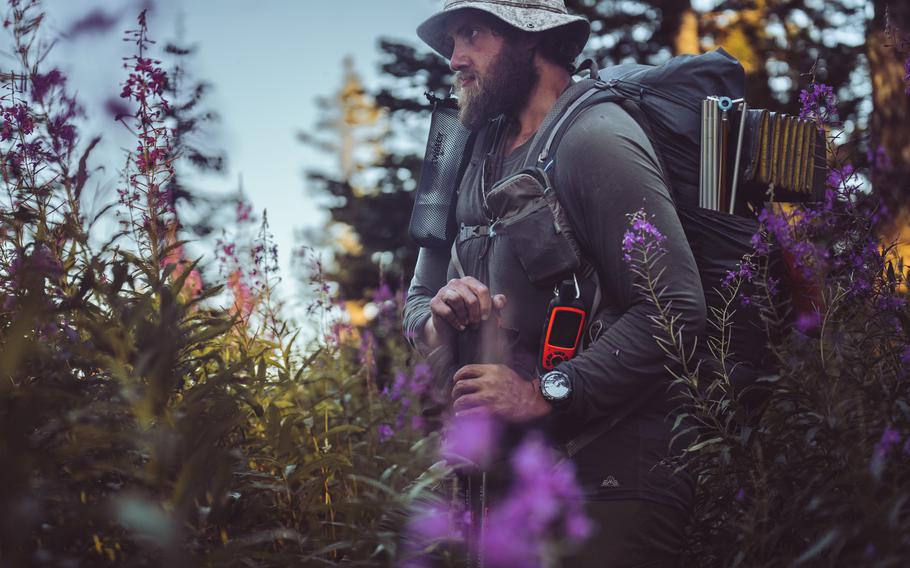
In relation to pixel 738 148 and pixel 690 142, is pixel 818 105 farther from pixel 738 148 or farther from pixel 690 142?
pixel 690 142

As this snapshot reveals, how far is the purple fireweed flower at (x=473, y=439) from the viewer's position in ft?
8.49

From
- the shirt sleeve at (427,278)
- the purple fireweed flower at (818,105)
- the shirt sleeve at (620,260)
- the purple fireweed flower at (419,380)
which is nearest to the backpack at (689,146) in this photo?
the shirt sleeve at (620,260)

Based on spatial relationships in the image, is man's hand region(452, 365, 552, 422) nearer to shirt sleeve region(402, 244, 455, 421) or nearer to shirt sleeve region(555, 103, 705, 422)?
shirt sleeve region(555, 103, 705, 422)

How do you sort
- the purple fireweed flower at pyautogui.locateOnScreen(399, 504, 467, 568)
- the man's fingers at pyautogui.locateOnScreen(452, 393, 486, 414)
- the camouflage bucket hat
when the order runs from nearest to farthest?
1. the purple fireweed flower at pyautogui.locateOnScreen(399, 504, 467, 568)
2. the man's fingers at pyautogui.locateOnScreen(452, 393, 486, 414)
3. the camouflage bucket hat

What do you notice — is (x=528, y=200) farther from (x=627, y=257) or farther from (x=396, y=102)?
(x=396, y=102)

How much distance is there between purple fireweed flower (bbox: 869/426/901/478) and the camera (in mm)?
1837

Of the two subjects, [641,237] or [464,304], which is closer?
[641,237]

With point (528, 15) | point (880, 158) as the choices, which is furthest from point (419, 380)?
point (880, 158)

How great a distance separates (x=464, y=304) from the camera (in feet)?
9.57

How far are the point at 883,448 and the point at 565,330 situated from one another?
110 cm

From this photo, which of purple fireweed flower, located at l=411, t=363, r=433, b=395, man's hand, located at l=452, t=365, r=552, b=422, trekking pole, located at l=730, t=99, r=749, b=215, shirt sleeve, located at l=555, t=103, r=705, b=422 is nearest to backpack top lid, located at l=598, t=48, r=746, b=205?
trekking pole, located at l=730, t=99, r=749, b=215

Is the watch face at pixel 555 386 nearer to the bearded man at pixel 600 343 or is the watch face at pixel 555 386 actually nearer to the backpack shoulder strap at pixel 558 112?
the bearded man at pixel 600 343

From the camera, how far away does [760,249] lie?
9.00ft

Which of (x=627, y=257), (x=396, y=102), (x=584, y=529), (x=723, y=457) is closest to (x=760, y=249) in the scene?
(x=627, y=257)
